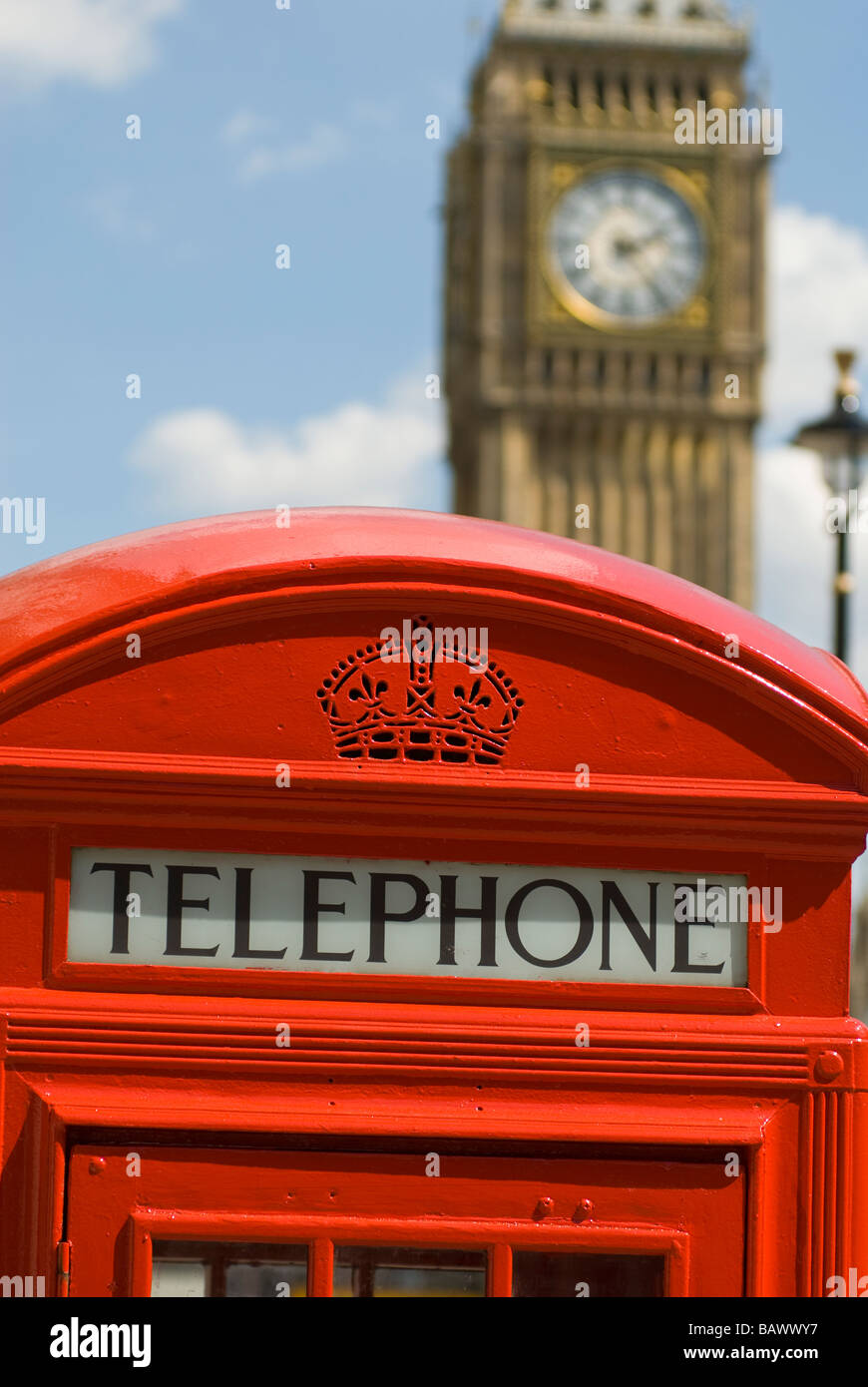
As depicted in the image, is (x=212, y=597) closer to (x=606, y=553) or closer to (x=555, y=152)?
(x=606, y=553)

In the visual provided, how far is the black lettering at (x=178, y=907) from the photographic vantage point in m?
2.60

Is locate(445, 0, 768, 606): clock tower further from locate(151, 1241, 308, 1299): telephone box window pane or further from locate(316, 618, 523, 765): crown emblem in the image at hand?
locate(151, 1241, 308, 1299): telephone box window pane

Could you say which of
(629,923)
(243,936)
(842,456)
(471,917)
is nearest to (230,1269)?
(243,936)

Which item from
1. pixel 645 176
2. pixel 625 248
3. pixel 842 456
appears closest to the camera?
pixel 842 456

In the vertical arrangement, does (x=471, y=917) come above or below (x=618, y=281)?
below

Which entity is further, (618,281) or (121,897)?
(618,281)

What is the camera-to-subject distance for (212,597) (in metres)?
2.65

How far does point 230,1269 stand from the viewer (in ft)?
8.42

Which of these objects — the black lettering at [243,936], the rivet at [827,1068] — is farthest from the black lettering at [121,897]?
the rivet at [827,1068]

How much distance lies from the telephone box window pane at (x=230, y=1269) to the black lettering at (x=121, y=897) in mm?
357

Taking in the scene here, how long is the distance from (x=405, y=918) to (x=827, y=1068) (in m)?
0.56

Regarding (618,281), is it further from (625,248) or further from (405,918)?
(405,918)

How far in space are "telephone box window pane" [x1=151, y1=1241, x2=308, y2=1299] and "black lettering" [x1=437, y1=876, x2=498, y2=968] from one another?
0.40 meters

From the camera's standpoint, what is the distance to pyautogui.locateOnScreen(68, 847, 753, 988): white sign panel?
2.60m
